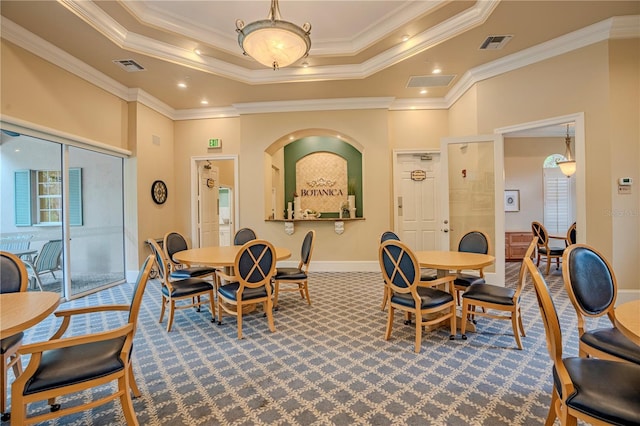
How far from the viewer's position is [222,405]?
77.7 inches

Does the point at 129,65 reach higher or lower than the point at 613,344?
higher

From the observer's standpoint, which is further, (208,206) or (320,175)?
(320,175)

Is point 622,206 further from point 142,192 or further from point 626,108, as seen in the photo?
point 142,192

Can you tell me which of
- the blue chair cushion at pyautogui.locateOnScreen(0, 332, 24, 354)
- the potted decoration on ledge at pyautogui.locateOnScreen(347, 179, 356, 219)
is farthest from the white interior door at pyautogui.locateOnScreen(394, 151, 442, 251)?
the blue chair cushion at pyautogui.locateOnScreen(0, 332, 24, 354)

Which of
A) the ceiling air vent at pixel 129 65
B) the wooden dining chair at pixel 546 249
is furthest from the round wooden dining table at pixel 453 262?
the ceiling air vent at pixel 129 65

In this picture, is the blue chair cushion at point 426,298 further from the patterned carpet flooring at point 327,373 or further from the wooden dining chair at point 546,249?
the wooden dining chair at point 546,249

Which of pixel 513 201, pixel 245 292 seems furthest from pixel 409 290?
pixel 513 201

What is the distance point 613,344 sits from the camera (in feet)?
5.76

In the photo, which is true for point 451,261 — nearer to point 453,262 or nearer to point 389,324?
point 453,262

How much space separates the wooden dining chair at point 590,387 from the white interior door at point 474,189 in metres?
3.37

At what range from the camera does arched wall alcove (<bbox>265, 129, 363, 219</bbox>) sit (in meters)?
8.21

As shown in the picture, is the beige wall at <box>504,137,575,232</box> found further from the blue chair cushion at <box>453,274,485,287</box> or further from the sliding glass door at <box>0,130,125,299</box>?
the sliding glass door at <box>0,130,125,299</box>

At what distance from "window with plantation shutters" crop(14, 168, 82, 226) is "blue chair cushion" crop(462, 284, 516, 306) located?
5.60 meters

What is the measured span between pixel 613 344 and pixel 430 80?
4669 mm
